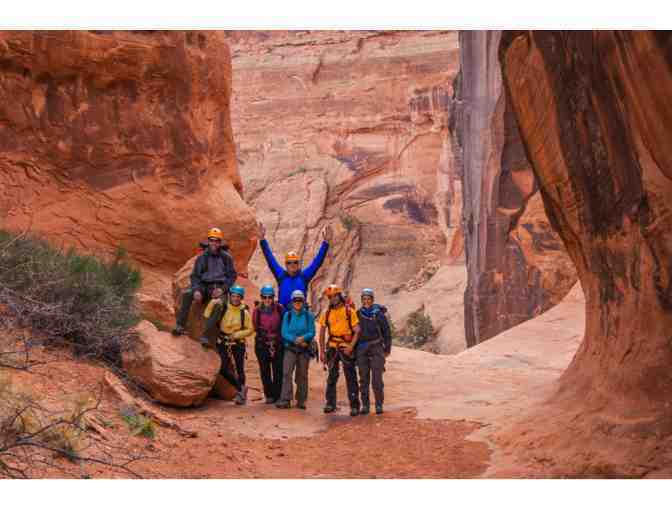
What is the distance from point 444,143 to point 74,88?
97.6ft

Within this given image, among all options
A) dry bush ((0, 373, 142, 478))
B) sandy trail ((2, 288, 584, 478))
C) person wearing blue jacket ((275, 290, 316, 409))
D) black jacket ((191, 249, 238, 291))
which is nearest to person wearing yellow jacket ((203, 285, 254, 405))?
black jacket ((191, 249, 238, 291))

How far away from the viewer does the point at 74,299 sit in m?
9.50

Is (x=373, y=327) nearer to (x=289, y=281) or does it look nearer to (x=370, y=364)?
(x=370, y=364)

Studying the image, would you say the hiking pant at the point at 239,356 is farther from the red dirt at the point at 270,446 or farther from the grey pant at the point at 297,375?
the red dirt at the point at 270,446

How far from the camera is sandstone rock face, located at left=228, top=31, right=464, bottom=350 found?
40031 mm

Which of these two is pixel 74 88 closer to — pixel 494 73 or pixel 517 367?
pixel 517 367

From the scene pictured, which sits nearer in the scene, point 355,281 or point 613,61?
point 613,61

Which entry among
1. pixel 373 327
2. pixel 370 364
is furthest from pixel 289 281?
pixel 370 364

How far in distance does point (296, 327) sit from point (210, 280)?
1.22 metres

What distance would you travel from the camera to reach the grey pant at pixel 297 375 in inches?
385

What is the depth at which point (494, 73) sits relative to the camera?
23.0 m

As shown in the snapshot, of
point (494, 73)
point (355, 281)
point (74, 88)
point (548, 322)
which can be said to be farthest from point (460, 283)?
point (74, 88)

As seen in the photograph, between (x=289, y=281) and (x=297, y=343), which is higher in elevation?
(x=289, y=281)

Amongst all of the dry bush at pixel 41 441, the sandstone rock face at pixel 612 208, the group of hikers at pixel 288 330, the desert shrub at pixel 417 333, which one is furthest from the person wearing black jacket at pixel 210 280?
the desert shrub at pixel 417 333
